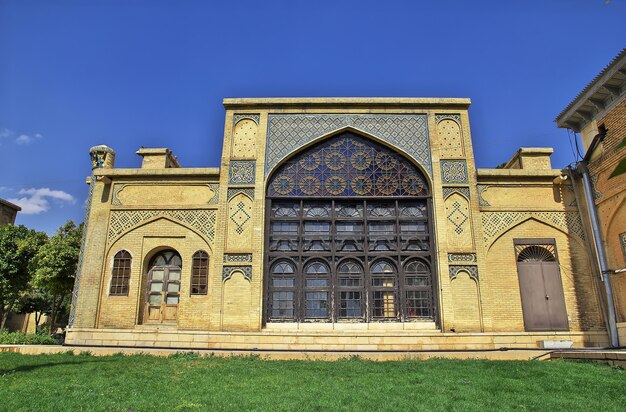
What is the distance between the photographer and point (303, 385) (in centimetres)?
772

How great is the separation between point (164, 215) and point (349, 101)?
6297 millimetres

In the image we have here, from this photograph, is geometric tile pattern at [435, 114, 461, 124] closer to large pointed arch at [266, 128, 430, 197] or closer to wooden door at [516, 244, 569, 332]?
large pointed arch at [266, 128, 430, 197]

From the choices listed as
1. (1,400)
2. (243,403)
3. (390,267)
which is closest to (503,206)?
(390,267)

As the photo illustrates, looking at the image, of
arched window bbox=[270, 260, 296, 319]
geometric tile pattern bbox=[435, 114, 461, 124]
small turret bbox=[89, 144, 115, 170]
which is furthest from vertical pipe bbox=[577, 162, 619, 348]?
small turret bbox=[89, 144, 115, 170]

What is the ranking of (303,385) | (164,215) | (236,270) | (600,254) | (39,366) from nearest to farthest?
(303,385)
(39,366)
(600,254)
(236,270)
(164,215)

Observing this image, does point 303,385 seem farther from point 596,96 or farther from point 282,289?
point 596,96

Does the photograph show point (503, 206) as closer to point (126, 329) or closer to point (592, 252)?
point (592, 252)

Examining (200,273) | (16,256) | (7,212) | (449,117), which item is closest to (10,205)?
(7,212)

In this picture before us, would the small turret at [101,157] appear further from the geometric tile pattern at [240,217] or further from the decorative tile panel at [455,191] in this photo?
the decorative tile panel at [455,191]

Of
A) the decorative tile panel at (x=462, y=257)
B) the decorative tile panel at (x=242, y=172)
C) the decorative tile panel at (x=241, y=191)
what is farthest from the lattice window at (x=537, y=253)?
the decorative tile panel at (x=242, y=172)

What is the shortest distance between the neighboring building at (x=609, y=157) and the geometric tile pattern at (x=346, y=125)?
433 centimetres

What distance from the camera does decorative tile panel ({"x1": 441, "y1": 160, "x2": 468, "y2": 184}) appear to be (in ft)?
44.4

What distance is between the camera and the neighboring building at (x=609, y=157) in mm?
11898

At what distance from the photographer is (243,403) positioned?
6578 mm
